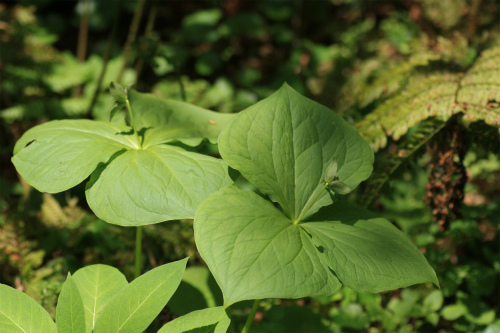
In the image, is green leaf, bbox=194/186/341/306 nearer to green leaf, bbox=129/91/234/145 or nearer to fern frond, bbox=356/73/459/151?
green leaf, bbox=129/91/234/145

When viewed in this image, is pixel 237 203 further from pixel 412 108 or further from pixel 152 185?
pixel 412 108

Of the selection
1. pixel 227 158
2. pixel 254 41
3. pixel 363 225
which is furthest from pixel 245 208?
pixel 254 41

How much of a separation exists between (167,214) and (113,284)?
14.4 inches

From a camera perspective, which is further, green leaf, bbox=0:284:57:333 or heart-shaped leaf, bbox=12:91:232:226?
heart-shaped leaf, bbox=12:91:232:226

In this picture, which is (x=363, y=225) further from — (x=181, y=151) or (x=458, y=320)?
(x=458, y=320)

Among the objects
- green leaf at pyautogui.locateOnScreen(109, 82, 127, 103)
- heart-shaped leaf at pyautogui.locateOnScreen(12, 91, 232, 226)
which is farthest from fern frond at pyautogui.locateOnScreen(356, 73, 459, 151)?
green leaf at pyautogui.locateOnScreen(109, 82, 127, 103)

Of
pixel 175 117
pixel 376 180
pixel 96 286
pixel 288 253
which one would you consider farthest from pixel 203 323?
pixel 376 180

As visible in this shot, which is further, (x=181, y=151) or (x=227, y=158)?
(x=181, y=151)

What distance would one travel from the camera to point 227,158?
141 centimetres

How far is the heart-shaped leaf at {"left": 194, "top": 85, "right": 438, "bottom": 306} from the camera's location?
1.16m

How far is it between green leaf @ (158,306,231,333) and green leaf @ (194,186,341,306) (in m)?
0.18

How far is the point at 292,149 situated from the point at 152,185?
0.48 metres

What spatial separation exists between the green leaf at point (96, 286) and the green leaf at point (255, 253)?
423 millimetres

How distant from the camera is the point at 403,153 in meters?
1.97
